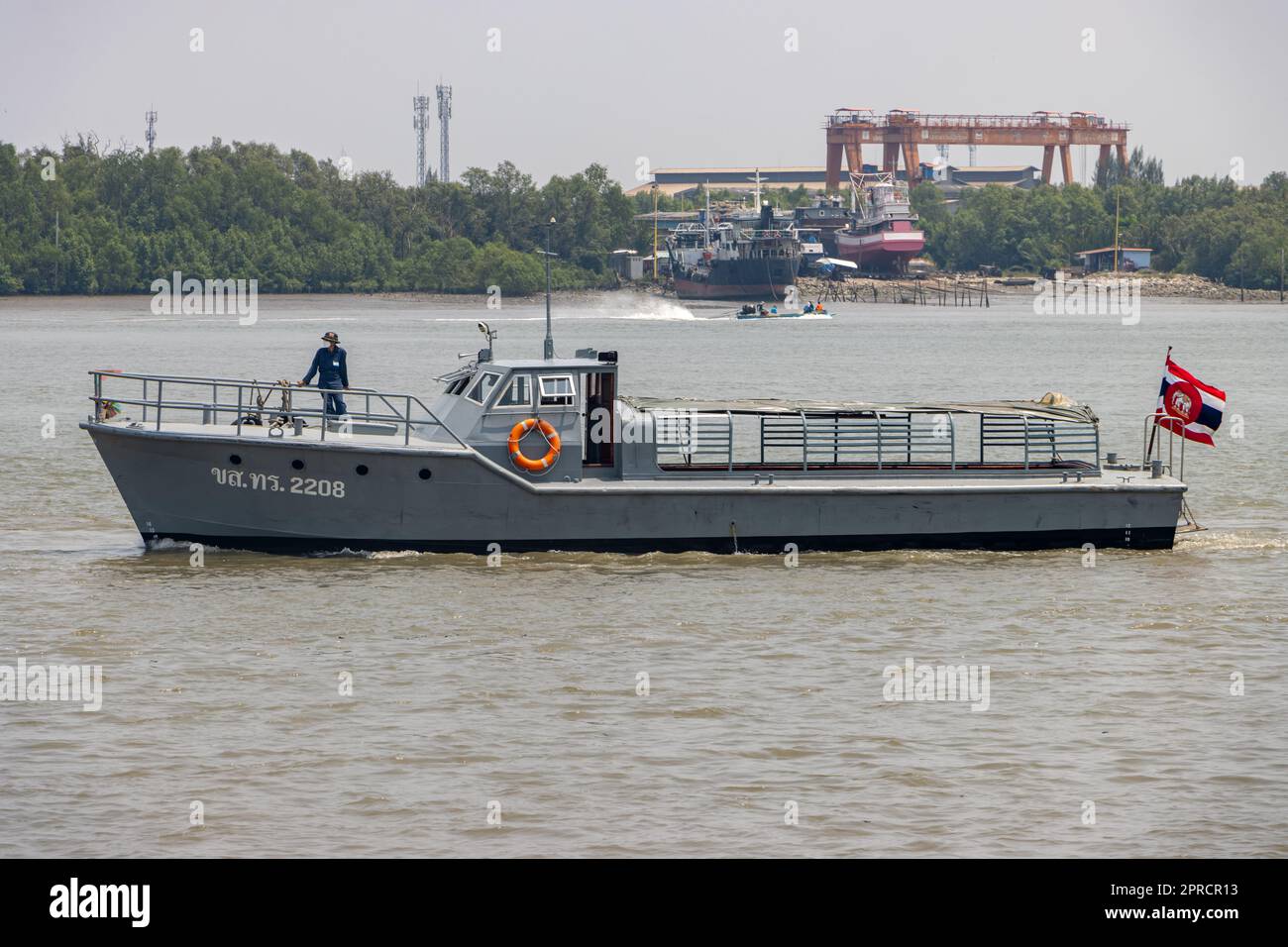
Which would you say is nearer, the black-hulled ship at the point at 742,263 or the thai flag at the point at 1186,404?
the thai flag at the point at 1186,404

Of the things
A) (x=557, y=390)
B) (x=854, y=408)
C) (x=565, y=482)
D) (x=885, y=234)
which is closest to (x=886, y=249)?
(x=885, y=234)

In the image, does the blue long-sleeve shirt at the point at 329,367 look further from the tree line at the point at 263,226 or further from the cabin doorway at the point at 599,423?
the tree line at the point at 263,226

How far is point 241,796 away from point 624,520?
30.0 ft

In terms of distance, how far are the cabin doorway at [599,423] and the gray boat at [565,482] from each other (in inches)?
0.8

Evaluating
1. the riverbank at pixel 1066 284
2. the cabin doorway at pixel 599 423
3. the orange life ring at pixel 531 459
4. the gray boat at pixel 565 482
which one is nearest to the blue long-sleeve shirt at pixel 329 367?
the gray boat at pixel 565 482

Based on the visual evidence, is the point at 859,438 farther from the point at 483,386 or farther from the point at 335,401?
the point at 335,401

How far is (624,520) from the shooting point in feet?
70.3

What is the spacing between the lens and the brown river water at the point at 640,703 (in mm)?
12352

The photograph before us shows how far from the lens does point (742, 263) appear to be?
163 metres

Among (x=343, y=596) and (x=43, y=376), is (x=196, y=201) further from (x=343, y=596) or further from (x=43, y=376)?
(x=343, y=596)

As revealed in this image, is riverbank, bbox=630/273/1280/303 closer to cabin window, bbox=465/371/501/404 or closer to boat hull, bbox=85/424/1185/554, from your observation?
boat hull, bbox=85/424/1185/554

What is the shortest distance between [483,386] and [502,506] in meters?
1.60

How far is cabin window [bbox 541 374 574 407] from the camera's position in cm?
2164
